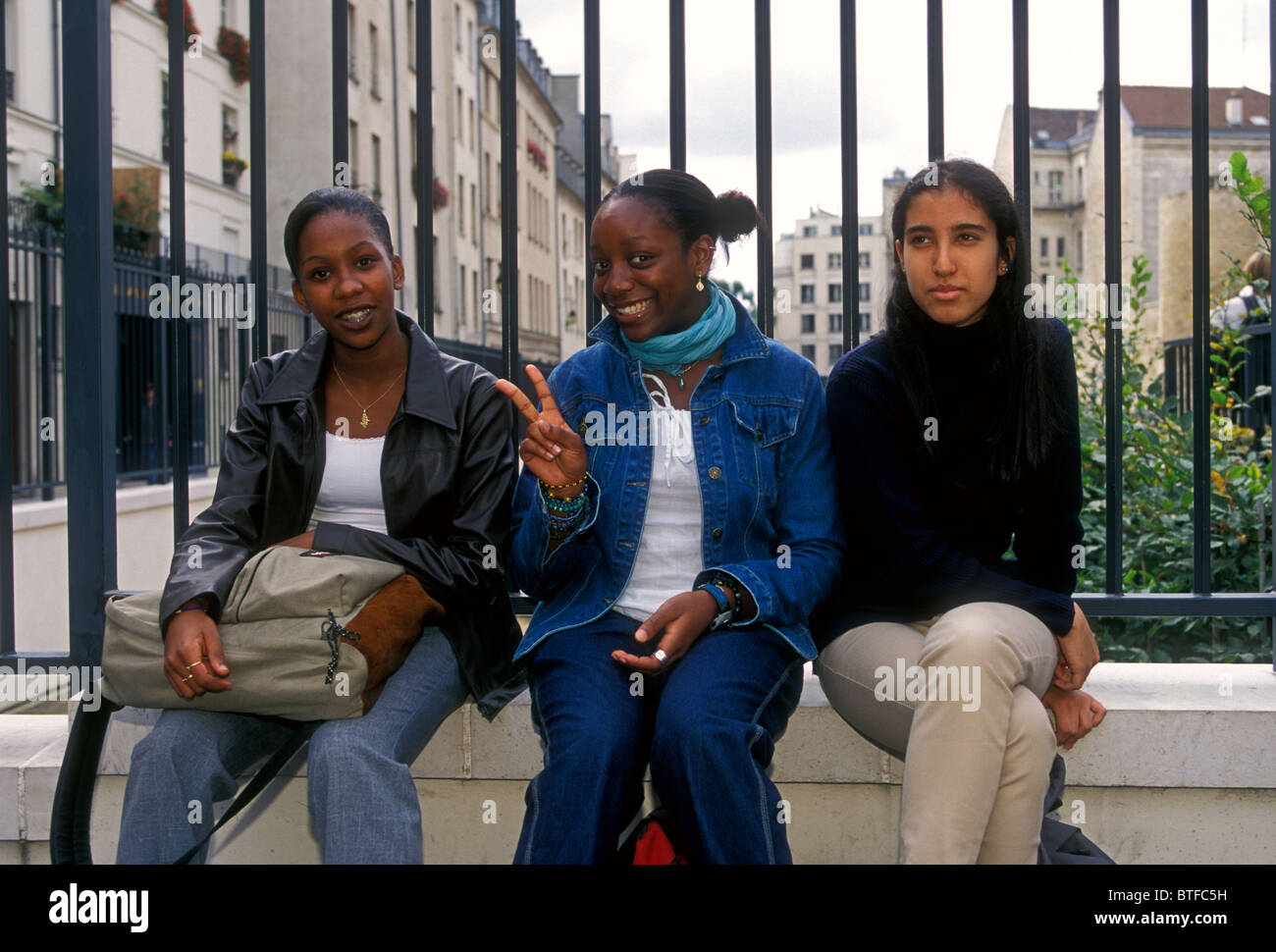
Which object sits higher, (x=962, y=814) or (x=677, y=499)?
(x=677, y=499)

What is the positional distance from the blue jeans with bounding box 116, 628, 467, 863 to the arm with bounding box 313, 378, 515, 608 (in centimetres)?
20

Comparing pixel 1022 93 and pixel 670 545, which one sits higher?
pixel 1022 93

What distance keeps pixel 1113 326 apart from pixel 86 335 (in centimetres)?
242

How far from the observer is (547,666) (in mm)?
2545

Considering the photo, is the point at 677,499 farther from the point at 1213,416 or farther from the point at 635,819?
the point at 1213,416

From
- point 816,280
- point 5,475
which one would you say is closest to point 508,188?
point 5,475

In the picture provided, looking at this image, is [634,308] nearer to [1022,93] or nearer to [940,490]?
[940,490]

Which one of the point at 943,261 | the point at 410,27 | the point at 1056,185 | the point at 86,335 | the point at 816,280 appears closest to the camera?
the point at 943,261

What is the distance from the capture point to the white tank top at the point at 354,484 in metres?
2.78

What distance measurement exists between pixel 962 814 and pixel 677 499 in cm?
91

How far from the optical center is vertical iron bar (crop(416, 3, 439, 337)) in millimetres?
2721

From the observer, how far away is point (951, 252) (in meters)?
2.68

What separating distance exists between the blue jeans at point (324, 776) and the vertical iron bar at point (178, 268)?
1.97ft
